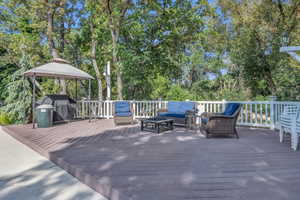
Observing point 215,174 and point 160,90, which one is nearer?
point 215,174

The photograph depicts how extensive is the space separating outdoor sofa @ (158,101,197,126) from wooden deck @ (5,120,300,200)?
1.08 m

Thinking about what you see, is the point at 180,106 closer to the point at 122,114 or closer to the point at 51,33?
the point at 122,114

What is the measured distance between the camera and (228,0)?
9.70 meters

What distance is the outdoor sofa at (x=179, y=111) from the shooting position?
5.54 meters

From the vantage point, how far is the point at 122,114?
6.09 m

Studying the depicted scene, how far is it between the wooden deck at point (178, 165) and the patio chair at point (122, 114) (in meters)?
1.55

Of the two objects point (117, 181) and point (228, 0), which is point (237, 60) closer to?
point (228, 0)

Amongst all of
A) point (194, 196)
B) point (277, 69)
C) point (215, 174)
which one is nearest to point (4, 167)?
point (194, 196)

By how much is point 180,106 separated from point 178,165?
3.45 m

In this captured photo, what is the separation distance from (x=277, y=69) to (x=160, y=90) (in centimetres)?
747

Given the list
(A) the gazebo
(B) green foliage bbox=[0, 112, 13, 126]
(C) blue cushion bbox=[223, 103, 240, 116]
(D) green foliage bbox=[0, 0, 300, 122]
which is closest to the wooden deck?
(C) blue cushion bbox=[223, 103, 240, 116]

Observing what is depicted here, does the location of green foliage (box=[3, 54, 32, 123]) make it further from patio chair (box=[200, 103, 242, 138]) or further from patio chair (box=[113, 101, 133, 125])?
patio chair (box=[200, 103, 242, 138])

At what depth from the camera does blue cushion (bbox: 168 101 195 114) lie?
5.90m

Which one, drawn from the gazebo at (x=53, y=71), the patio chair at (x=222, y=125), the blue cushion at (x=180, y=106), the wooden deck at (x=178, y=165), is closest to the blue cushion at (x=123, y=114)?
the blue cushion at (x=180, y=106)
